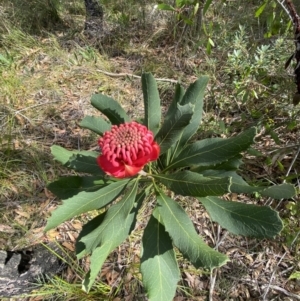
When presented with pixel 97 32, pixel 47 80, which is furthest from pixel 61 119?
pixel 97 32

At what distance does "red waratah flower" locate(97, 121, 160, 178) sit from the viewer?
1340 millimetres

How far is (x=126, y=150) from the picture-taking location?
134cm

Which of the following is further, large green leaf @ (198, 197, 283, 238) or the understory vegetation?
the understory vegetation

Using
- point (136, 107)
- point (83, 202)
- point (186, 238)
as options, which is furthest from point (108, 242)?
point (136, 107)

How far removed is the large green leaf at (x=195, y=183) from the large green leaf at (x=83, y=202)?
0.23 meters

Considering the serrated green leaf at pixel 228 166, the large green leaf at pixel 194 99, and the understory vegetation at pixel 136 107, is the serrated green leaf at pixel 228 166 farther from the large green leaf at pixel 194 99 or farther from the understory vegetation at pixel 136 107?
the understory vegetation at pixel 136 107

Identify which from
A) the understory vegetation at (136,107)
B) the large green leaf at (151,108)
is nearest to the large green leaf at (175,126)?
the large green leaf at (151,108)

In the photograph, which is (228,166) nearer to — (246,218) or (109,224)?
(246,218)

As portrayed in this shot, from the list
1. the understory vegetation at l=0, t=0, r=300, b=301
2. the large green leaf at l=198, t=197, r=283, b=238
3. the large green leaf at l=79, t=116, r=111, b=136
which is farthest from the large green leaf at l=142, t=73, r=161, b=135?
the understory vegetation at l=0, t=0, r=300, b=301

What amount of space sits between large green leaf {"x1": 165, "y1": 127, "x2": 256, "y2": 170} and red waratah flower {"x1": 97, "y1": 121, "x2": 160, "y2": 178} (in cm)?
41

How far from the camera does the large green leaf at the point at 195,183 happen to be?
4.49 feet

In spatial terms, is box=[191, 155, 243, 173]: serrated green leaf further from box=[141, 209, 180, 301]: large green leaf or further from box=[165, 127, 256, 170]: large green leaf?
box=[141, 209, 180, 301]: large green leaf

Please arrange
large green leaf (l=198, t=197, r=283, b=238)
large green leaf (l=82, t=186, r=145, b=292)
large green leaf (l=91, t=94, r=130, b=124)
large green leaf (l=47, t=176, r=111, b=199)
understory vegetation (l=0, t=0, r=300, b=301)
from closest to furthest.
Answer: large green leaf (l=198, t=197, r=283, b=238) → large green leaf (l=82, t=186, r=145, b=292) → large green leaf (l=47, t=176, r=111, b=199) → large green leaf (l=91, t=94, r=130, b=124) → understory vegetation (l=0, t=0, r=300, b=301)

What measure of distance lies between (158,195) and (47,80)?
235 centimetres
